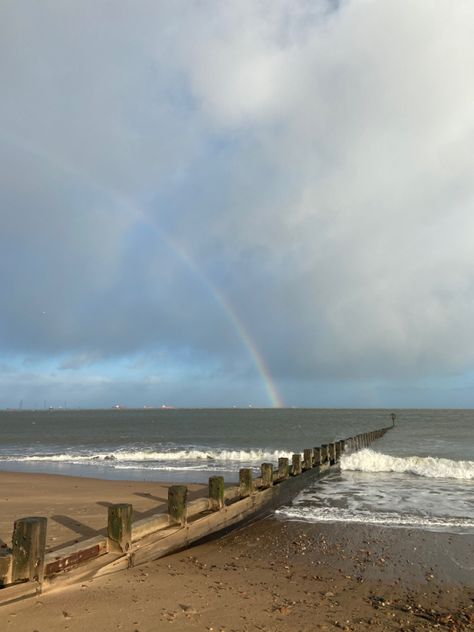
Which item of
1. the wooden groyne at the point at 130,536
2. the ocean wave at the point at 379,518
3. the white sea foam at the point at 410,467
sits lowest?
the ocean wave at the point at 379,518

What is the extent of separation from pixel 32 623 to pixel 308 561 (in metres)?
4.88

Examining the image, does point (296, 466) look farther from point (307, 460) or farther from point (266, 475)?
point (266, 475)

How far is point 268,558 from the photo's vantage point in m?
8.79

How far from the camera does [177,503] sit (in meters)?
8.78

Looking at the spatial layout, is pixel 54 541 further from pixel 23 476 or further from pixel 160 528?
pixel 23 476

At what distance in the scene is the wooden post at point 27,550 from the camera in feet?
18.8

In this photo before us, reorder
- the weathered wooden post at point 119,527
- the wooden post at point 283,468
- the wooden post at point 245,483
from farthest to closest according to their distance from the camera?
the wooden post at point 283,468, the wooden post at point 245,483, the weathered wooden post at point 119,527

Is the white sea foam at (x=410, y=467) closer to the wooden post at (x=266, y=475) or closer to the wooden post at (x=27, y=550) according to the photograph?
the wooden post at (x=266, y=475)

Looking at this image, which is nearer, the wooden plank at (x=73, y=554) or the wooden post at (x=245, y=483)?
the wooden plank at (x=73, y=554)

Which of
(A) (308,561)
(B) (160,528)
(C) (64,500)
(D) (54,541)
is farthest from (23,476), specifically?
(A) (308,561)

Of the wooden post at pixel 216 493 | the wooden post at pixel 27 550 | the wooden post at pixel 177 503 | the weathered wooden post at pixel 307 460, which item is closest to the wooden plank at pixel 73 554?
the wooden post at pixel 27 550

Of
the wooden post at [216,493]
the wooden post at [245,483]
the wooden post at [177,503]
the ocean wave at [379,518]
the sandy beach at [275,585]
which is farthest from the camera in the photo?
the wooden post at [245,483]

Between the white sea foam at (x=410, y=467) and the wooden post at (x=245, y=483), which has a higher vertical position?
the wooden post at (x=245, y=483)

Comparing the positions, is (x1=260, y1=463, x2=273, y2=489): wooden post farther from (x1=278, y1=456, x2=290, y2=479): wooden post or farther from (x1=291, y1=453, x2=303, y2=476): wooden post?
(x1=291, y1=453, x2=303, y2=476): wooden post
